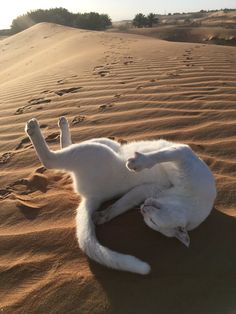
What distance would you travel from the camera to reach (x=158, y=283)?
7.40ft

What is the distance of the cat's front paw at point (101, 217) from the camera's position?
2756 millimetres

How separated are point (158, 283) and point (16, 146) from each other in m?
2.26

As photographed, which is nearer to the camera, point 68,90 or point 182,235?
point 182,235

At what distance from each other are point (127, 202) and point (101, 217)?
0.20 metres

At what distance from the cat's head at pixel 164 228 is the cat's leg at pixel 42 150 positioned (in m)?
0.77

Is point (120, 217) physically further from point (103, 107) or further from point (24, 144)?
point (103, 107)

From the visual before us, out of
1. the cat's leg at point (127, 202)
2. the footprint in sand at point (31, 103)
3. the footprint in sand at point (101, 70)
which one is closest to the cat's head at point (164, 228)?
the cat's leg at point (127, 202)

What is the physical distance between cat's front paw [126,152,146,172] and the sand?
325 millimetres

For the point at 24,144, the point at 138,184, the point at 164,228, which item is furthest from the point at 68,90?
the point at 164,228

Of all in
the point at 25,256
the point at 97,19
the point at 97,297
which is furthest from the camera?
the point at 97,19

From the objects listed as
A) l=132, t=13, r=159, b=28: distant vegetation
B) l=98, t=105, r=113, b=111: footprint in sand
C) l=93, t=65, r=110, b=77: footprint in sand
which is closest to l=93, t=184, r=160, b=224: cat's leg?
l=98, t=105, r=113, b=111: footprint in sand

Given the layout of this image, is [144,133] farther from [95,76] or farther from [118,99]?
[95,76]

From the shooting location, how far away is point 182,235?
2.46 m

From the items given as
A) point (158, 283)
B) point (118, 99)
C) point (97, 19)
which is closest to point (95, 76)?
point (118, 99)
